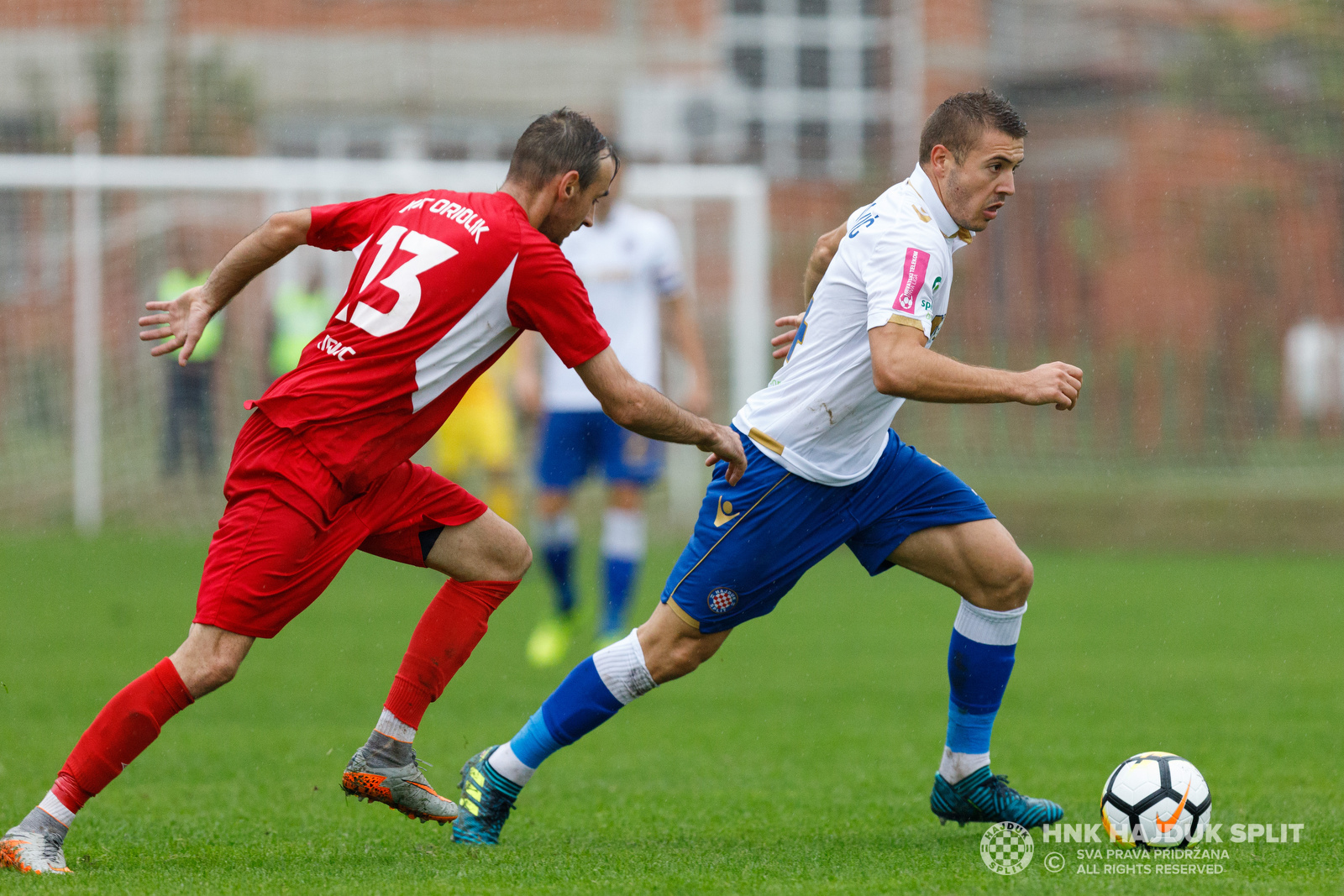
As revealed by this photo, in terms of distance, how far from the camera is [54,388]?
14.7 m

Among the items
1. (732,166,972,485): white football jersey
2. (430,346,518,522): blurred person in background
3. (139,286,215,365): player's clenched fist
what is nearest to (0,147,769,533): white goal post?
(430,346,518,522): blurred person in background

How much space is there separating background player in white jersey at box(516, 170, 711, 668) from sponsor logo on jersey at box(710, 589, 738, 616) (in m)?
3.75

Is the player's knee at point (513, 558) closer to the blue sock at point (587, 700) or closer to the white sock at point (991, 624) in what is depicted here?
the blue sock at point (587, 700)

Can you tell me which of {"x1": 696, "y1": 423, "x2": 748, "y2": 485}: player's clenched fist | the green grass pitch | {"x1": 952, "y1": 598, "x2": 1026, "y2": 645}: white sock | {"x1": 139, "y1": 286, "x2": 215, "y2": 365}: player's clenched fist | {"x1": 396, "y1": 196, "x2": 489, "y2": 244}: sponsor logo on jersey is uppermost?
{"x1": 396, "y1": 196, "x2": 489, "y2": 244}: sponsor logo on jersey

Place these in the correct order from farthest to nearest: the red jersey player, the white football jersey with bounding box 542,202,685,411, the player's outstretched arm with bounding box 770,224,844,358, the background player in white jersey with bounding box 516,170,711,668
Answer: the white football jersey with bounding box 542,202,685,411 → the background player in white jersey with bounding box 516,170,711,668 → the player's outstretched arm with bounding box 770,224,844,358 → the red jersey player

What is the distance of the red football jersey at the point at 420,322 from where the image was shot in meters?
3.92

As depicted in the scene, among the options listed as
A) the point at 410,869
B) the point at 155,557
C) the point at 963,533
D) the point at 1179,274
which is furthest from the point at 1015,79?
the point at 410,869

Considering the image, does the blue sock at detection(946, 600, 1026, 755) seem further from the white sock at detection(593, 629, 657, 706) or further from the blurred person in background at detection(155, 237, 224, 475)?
the blurred person in background at detection(155, 237, 224, 475)

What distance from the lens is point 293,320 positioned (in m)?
13.8

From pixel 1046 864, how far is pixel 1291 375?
12495 millimetres

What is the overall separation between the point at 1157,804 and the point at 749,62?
41.0ft

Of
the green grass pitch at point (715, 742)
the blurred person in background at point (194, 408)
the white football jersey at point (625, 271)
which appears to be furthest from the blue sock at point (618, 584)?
the blurred person in background at point (194, 408)

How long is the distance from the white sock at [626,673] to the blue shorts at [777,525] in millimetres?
178

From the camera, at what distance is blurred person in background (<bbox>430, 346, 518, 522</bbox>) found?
1284 cm
